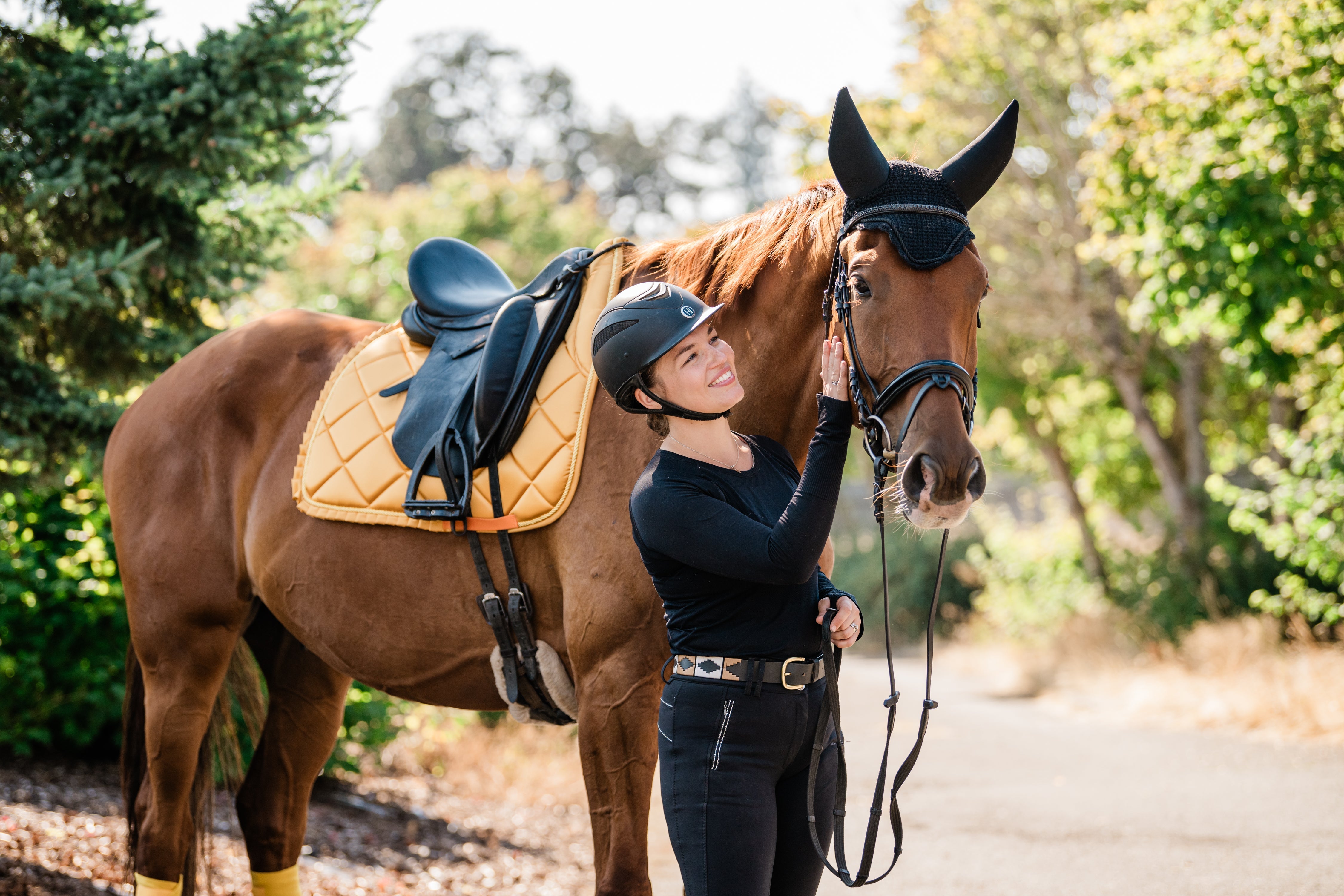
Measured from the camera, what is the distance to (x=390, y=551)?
9.10 ft

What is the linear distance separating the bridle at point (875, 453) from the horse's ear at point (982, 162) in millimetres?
79

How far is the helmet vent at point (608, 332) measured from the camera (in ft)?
6.59

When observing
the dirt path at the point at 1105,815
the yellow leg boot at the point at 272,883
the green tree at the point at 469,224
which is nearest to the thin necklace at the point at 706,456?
the yellow leg boot at the point at 272,883

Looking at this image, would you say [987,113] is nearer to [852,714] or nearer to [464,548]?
[852,714]

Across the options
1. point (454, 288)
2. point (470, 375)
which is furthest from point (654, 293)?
point (454, 288)

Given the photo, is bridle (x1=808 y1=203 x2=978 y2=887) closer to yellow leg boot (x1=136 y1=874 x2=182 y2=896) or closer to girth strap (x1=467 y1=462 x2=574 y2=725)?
girth strap (x1=467 y1=462 x2=574 y2=725)

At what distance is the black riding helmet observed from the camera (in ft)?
6.48

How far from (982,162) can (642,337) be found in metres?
0.91

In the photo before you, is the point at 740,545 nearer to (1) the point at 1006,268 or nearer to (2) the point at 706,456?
(2) the point at 706,456

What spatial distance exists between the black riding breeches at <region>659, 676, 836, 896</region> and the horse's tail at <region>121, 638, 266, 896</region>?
6.81ft

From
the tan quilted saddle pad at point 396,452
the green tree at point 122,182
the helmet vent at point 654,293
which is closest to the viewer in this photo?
the helmet vent at point 654,293

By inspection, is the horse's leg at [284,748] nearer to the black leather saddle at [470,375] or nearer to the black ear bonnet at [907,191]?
the black leather saddle at [470,375]

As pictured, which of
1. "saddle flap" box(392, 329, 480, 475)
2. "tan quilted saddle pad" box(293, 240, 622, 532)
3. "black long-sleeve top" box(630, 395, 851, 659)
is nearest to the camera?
"black long-sleeve top" box(630, 395, 851, 659)

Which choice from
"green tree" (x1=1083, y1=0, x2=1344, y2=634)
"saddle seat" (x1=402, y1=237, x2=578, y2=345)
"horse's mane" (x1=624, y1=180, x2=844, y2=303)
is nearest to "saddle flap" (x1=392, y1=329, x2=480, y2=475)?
"saddle seat" (x1=402, y1=237, x2=578, y2=345)
